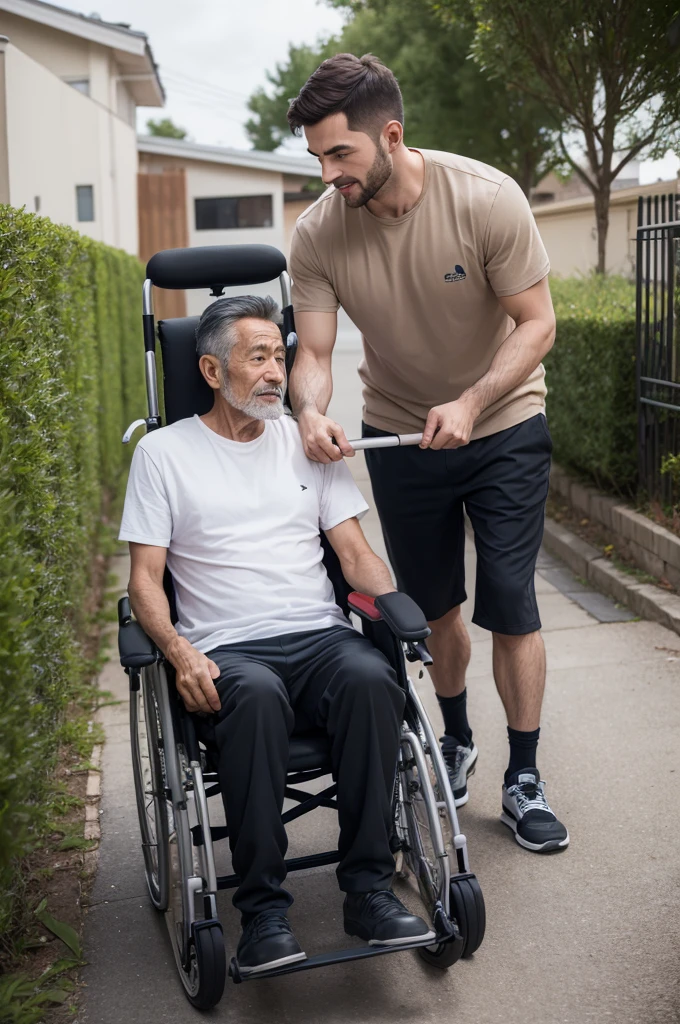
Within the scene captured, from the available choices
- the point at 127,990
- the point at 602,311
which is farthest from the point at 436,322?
the point at 602,311

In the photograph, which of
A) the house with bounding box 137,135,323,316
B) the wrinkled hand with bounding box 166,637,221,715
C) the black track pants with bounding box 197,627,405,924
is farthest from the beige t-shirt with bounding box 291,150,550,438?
the house with bounding box 137,135,323,316

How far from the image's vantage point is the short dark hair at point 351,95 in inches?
121

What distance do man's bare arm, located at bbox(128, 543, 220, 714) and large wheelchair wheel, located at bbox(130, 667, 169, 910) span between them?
0.12 m

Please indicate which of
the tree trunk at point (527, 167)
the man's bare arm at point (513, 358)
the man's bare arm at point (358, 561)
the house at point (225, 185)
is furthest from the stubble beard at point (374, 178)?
the house at point (225, 185)

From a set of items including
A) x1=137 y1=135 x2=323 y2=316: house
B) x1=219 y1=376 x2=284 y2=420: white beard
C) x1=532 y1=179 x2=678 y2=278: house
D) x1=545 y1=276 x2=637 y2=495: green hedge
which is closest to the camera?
x1=219 y1=376 x2=284 y2=420: white beard

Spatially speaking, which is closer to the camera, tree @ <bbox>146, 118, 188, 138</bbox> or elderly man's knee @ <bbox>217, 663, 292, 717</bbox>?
elderly man's knee @ <bbox>217, 663, 292, 717</bbox>

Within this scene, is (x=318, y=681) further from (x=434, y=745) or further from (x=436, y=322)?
(x=436, y=322)

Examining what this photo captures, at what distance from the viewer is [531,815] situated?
3369mm

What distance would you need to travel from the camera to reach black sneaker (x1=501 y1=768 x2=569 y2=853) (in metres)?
3.32

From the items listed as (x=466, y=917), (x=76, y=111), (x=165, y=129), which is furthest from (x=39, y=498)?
(x=165, y=129)

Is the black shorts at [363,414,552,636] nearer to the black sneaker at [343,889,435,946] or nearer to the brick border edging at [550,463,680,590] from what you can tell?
the black sneaker at [343,889,435,946]

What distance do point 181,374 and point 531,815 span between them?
1582 mm

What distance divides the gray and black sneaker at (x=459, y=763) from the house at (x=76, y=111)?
29.8 feet

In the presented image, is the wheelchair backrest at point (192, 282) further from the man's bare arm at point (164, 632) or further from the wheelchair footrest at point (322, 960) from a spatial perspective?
the wheelchair footrest at point (322, 960)
